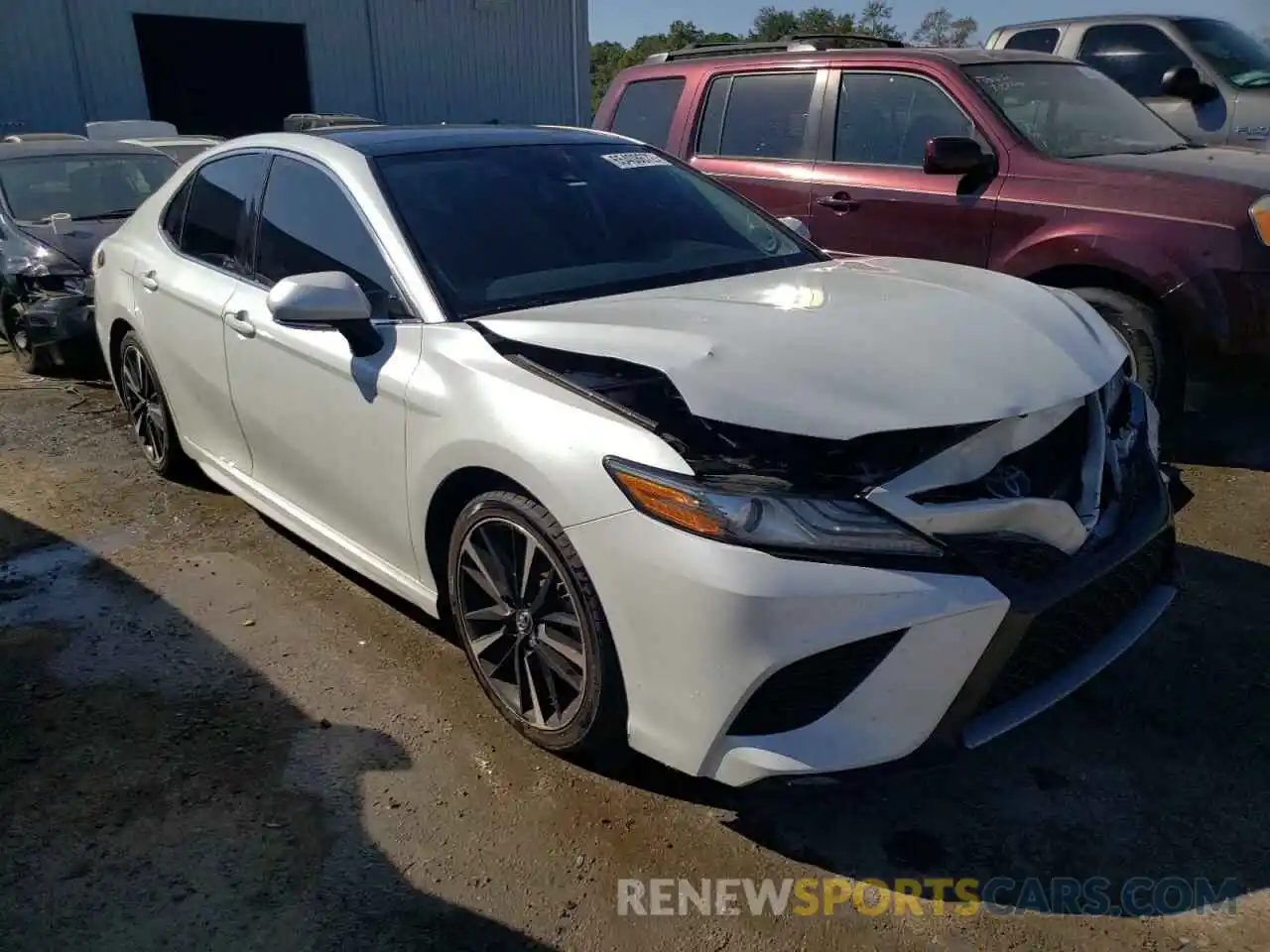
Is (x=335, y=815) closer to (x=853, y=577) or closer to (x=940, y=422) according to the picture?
(x=853, y=577)

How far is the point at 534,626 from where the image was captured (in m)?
2.68

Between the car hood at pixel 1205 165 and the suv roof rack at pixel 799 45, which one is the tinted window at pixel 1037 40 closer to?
the suv roof rack at pixel 799 45

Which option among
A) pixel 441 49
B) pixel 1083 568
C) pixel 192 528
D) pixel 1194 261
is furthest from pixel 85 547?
pixel 441 49

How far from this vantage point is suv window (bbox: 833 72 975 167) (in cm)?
534

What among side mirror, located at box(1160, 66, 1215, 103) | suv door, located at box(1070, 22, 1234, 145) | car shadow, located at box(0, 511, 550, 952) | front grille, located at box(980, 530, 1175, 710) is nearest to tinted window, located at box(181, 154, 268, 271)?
car shadow, located at box(0, 511, 550, 952)

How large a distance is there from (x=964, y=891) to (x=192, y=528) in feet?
11.2

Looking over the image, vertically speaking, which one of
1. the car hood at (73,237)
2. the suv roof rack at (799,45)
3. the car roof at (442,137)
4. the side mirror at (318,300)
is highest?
the suv roof rack at (799,45)

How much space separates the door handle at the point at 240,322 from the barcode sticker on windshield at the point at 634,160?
139 centimetres

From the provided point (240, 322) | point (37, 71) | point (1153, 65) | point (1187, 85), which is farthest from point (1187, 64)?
point (37, 71)

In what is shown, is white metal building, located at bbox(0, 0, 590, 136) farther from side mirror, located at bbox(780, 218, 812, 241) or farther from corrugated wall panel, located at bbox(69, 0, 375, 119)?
side mirror, located at bbox(780, 218, 812, 241)

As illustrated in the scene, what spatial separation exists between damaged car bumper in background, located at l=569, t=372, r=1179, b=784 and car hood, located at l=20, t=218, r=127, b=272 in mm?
5779

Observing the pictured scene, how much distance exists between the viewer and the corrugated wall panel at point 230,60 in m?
15.2

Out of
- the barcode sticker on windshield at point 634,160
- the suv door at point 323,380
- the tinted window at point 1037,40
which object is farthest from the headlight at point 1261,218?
the tinted window at point 1037,40

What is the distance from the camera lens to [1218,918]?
2.20 meters
